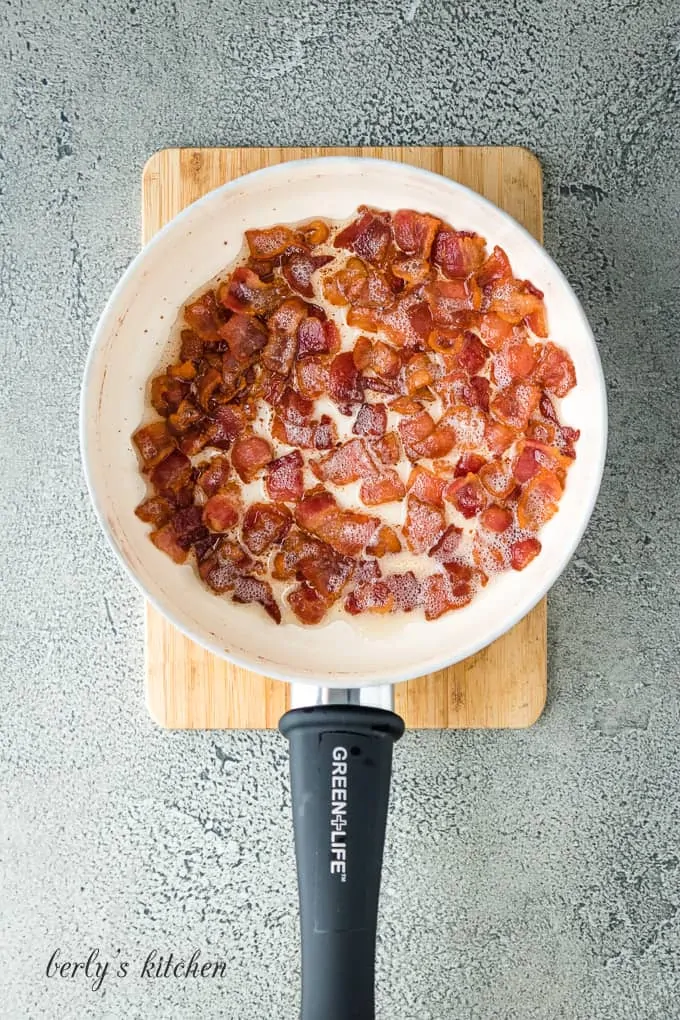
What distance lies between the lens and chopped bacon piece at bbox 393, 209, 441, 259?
0.92 meters

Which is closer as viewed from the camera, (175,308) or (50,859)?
(175,308)

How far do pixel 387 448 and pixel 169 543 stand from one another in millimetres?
234

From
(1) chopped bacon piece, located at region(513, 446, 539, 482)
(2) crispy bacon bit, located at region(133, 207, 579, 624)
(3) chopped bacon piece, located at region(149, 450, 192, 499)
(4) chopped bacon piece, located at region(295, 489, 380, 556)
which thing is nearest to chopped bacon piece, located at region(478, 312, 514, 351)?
(2) crispy bacon bit, located at region(133, 207, 579, 624)

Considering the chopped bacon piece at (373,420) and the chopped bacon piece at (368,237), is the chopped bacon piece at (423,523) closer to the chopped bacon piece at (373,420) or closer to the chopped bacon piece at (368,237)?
the chopped bacon piece at (373,420)

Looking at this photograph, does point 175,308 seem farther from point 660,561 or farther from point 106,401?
point 660,561

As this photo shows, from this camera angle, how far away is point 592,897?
1.04 meters

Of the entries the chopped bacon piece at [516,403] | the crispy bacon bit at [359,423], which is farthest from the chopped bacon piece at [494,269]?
the chopped bacon piece at [516,403]

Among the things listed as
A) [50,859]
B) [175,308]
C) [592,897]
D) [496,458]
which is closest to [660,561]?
[496,458]

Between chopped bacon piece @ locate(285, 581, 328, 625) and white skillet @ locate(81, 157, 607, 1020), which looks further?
chopped bacon piece @ locate(285, 581, 328, 625)

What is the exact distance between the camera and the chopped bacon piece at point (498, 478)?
0.95m

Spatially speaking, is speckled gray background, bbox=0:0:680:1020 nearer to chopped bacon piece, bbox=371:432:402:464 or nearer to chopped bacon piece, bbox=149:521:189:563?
chopped bacon piece, bbox=149:521:189:563

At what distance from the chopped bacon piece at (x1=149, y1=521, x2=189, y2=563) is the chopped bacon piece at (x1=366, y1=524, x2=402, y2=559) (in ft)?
0.61

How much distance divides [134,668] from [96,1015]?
1.26 feet

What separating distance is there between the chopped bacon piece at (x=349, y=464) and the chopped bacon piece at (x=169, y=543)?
0.53ft
